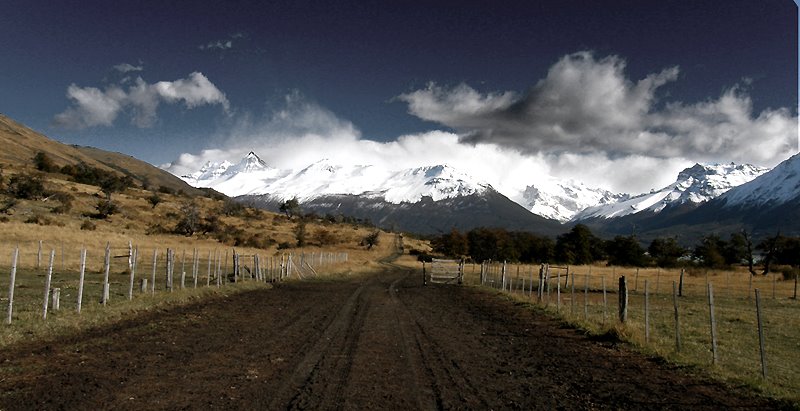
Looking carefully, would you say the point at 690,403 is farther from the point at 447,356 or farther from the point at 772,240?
the point at 772,240

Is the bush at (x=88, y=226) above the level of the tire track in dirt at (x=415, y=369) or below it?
above

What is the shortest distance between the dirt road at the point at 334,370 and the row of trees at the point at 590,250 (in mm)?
99630

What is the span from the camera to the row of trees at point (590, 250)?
371 ft

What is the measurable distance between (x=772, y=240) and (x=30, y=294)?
11258 centimetres

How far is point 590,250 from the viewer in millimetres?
120125

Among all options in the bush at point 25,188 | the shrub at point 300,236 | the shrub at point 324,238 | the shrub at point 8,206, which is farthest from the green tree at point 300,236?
the shrub at point 8,206

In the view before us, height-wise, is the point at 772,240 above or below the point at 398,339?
above

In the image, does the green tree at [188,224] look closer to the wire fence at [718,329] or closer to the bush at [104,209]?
the bush at [104,209]

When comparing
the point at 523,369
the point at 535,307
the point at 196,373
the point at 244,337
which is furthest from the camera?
the point at 535,307

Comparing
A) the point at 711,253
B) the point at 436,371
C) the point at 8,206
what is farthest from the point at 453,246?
the point at 436,371

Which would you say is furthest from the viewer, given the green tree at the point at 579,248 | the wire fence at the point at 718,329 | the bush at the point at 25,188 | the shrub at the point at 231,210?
the shrub at the point at 231,210

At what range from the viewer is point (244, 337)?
16.1m

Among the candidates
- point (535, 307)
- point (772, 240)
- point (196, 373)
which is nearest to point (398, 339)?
point (196, 373)

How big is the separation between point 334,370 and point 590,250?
117 m
